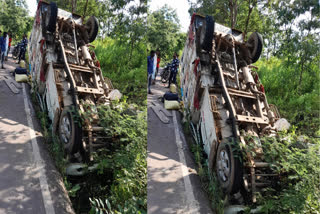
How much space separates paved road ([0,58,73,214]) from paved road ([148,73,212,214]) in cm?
131

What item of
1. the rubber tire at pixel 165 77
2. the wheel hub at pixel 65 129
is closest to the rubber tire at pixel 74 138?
the wheel hub at pixel 65 129

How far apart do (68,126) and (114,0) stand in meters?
2.76

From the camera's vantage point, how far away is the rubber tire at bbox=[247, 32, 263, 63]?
545 centimetres

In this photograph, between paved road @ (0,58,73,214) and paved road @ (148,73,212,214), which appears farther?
paved road @ (148,73,212,214)

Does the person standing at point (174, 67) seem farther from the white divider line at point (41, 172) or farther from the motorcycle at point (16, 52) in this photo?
the white divider line at point (41, 172)

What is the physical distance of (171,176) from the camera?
14.5 feet

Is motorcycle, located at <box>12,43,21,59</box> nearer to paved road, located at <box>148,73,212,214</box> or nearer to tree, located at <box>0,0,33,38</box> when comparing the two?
tree, located at <box>0,0,33,38</box>

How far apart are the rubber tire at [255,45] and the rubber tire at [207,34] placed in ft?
3.14


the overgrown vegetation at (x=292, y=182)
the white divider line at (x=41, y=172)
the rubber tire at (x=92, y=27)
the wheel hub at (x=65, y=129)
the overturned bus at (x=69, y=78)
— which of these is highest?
the rubber tire at (x=92, y=27)

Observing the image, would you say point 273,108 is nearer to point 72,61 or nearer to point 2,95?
point 72,61

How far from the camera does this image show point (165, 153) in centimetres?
505

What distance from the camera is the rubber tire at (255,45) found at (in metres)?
5.45

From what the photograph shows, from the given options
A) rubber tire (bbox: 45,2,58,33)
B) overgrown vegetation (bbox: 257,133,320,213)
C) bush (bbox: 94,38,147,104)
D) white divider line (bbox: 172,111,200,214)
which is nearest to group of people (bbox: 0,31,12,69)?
rubber tire (bbox: 45,2,58,33)

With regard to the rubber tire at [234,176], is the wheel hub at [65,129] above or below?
above
